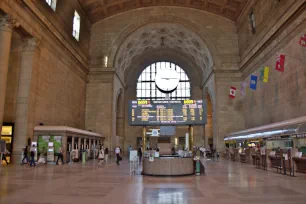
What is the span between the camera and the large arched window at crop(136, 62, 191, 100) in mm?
42625

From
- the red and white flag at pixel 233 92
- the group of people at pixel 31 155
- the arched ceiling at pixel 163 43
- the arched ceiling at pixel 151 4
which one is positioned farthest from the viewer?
the arched ceiling at pixel 163 43

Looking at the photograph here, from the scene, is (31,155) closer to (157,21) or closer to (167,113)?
(167,113)

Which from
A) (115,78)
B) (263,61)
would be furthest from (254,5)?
(115,78)

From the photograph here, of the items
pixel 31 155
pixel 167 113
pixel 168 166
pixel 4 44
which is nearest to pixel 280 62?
pixel 167 113

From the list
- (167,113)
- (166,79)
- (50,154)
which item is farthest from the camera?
(166,79)

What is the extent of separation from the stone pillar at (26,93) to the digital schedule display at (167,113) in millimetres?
8000

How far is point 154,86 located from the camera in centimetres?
4309

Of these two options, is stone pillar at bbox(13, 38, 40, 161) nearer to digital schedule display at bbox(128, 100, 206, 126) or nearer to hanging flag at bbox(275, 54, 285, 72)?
digital schedule display at bbox(128, 100, 206, 126)

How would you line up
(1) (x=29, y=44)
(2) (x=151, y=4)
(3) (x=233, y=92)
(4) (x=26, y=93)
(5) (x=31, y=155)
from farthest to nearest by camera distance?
(2) (x=151, y=4) → (3) (x=233, y=92) → (1) (x=29, y=44) → (4) (x=26, y=93) → (5) (x=31, y=155)

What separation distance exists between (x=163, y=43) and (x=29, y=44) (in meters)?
22.6

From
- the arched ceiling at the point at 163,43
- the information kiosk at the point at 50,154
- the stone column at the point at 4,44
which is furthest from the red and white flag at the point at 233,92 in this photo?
the stone column at the point at 4,44

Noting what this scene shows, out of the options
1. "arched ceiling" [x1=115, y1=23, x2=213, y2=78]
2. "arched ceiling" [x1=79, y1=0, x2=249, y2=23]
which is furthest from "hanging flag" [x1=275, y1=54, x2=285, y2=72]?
"arched ceiling" [x1=115, y1=23, x2=213, y2=78]

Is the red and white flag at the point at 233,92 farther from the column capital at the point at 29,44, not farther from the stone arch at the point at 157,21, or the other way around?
the column capital at the point at 29,44

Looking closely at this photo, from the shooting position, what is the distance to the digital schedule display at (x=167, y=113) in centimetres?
1437
